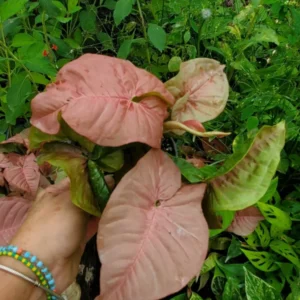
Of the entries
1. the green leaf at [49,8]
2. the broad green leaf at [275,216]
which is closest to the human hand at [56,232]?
the broad green leaf at [275,216]

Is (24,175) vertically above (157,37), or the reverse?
(157,37)

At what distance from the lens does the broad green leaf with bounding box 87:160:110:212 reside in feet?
2.53

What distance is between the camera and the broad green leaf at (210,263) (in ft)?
3.95

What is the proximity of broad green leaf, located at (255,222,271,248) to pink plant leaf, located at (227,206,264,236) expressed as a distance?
135 mm

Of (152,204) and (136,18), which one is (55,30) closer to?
(136,18)

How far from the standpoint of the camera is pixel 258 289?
107 centimetres

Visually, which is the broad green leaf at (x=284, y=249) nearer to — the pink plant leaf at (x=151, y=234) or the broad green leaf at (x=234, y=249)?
the broad green leaf at (x=234, y=249)

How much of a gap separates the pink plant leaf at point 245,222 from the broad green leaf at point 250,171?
0.33m

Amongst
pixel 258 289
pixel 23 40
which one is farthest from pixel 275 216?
pixel 23 40

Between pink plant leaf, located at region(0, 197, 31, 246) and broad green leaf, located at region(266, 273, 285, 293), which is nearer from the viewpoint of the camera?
pink plant leaf, located at region(0, 197, 31, 246)

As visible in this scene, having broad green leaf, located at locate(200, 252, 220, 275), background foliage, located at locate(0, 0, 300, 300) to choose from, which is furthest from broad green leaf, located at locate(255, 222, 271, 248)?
broad green leaf, located at locate(200, 252, 220, 275)

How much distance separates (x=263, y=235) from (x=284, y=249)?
0.06m

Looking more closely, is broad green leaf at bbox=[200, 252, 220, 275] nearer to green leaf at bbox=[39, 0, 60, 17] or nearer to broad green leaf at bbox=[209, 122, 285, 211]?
broad green leaf at bbox=[209, 122, 285, 211]

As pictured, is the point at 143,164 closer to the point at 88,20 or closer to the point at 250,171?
the point at 250,171
